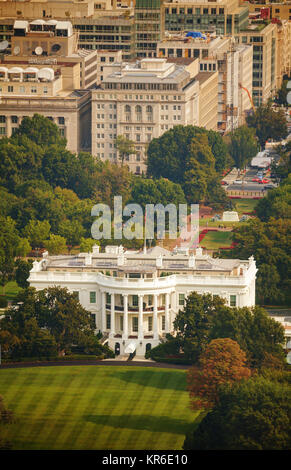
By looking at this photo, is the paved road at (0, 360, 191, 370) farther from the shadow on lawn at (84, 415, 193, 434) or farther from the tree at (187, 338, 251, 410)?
the shadow on lawn at (84, 415, 193, 434)

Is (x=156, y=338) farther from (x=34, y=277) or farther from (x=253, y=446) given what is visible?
(x=253, y=446)

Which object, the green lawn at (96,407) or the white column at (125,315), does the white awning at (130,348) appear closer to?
the white column at (125,315)

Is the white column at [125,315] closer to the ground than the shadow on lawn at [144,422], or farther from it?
farther from it

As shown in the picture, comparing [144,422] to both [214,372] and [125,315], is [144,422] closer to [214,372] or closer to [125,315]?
[214,372]

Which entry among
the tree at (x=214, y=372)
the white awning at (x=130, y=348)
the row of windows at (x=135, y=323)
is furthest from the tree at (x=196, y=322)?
the tree at (x=214, y=372)
